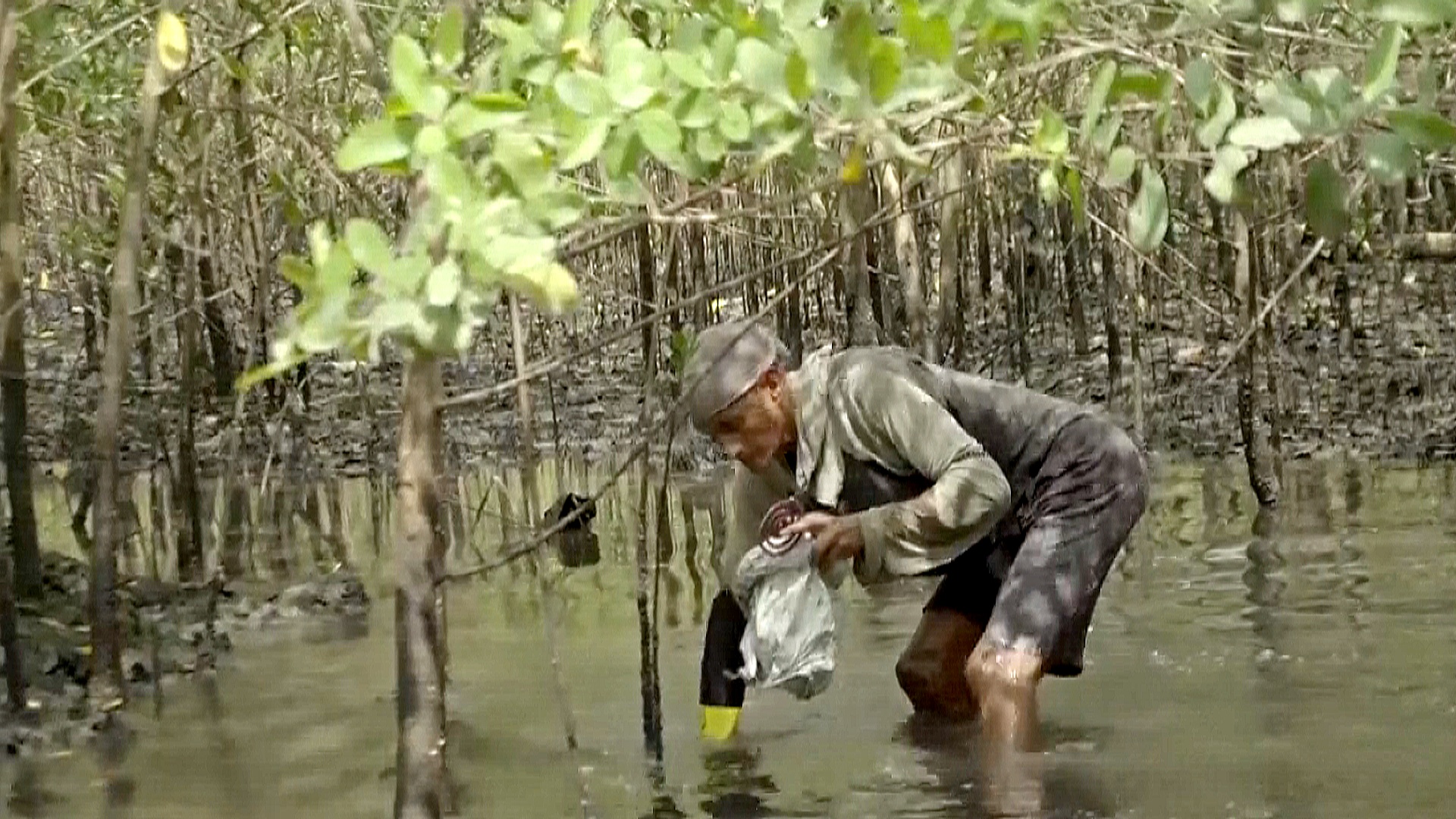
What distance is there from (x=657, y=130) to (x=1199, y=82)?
A: 0.79 metres

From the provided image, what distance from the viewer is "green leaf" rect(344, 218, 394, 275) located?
3156 mm

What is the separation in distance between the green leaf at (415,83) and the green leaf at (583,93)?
175mm

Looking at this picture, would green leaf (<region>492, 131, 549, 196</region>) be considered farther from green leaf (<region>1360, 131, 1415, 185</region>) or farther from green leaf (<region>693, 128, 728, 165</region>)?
green leaf (<region>1360, 131, 1415, 185</region>)

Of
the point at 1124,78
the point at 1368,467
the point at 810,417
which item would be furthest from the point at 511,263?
the point at 1368,467

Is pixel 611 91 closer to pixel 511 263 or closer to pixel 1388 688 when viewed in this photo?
pixel 511 263

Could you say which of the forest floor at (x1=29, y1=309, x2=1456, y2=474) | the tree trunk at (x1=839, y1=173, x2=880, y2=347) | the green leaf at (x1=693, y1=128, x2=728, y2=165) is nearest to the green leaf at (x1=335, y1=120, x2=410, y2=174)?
the green leaf at (x1=693, y1=128, x2=728, y2=165)

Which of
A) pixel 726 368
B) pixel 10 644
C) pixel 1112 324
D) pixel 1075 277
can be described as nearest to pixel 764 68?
pixel 726 368

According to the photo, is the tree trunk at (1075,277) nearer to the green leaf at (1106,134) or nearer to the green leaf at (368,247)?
the green leaf at (1106,134)

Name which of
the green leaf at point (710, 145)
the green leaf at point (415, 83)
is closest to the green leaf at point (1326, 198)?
the green leaf at point (710, 145)

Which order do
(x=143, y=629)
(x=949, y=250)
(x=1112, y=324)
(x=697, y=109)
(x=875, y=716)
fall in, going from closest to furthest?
1. (x=697, y=109)
2. (x=875, y=716)
3. (x=143, y=629)
4. (x=949, y=250)
5. (x=1112, y=324)

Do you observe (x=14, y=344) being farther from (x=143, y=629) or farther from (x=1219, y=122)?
(x=1219, y=122)

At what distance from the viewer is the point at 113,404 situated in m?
6.53

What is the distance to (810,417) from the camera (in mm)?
5504

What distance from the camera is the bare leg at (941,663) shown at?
20.9 feet
